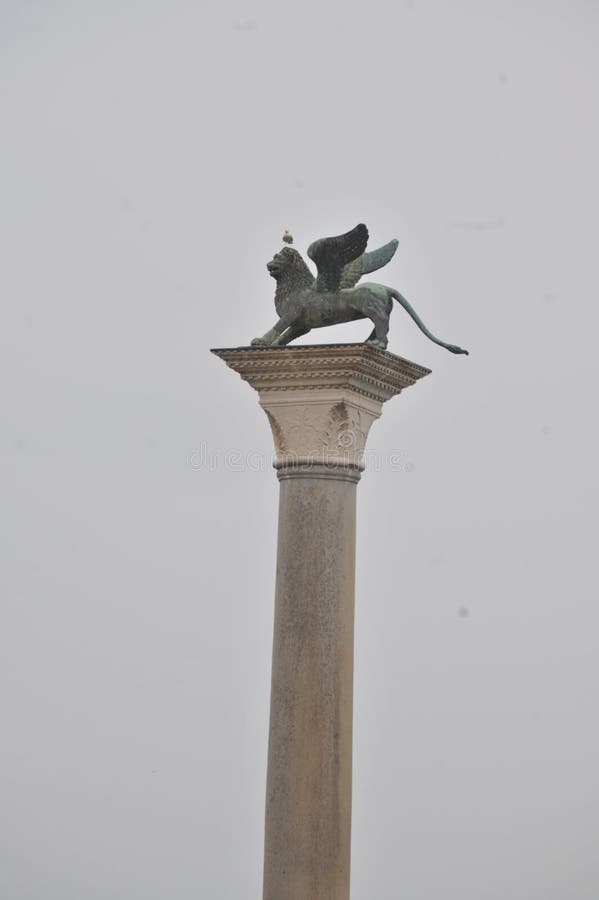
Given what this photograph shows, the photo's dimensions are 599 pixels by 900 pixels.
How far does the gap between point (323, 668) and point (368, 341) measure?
152cm

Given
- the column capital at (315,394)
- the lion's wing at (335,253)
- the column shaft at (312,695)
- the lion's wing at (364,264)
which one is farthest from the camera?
the lion's wing at (364,264)

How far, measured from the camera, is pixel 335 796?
225 inches

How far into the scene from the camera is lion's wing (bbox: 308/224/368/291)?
6.13 m

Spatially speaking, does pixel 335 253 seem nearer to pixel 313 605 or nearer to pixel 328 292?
pixel 328 292

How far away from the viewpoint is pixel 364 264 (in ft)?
21.3

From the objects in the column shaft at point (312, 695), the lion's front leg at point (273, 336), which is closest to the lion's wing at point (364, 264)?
the lion's front leg at point (273, 336)

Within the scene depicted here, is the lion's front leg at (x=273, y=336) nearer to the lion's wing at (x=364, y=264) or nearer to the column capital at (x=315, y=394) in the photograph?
the column capital at (x=315, y=394)

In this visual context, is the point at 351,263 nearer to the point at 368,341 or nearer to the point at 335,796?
the point at 368,341

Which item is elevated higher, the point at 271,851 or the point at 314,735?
the point at 314,735

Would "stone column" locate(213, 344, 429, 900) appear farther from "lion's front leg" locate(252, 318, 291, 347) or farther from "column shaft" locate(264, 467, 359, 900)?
"lion's front leg" locate(252, 318, 291, 347)

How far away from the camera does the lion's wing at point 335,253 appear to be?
613 centimetres

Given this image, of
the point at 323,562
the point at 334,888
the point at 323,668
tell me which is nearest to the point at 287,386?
the point at 323,562

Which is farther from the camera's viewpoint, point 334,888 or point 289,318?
point 289,318

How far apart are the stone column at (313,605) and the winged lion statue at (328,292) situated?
296mm
